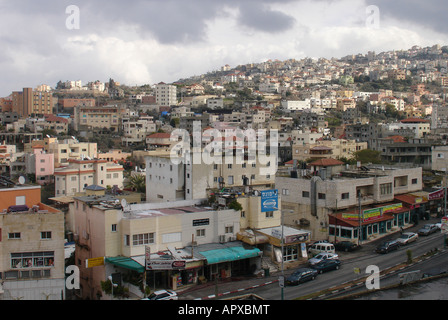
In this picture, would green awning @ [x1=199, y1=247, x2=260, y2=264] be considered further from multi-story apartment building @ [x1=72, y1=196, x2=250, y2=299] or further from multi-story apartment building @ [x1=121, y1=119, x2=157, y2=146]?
multi-story apartment building @ [x1=121, y1=119, x2=157, y2=146]

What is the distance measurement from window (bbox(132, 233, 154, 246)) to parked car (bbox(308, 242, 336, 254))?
7.30 m

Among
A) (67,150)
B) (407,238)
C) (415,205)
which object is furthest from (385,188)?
(67,150)

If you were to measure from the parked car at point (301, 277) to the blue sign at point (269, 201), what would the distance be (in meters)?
4.07

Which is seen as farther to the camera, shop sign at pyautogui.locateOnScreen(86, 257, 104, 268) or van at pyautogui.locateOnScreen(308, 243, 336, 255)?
van at pyautogui.locateOnScreen(308, 243, 336, 255)

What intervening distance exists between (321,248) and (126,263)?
8.81m

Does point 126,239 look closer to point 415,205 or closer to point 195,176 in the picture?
point 195,176

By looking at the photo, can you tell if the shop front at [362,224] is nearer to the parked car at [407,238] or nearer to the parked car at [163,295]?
the parked car at [407,238]

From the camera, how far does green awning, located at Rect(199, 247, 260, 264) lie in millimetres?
17828

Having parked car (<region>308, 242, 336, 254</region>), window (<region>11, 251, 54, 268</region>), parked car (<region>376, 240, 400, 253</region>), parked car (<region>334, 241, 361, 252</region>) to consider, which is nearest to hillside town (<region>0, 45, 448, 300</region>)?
window (<region>11, 251, 54, 268</region>)

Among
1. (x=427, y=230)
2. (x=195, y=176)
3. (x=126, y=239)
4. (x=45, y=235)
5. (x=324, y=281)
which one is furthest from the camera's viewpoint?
(x=195, y=176)

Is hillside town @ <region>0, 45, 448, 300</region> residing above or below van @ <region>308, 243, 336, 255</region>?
above

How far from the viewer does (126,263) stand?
1681 centimetres

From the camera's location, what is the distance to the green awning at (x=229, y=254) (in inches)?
702
